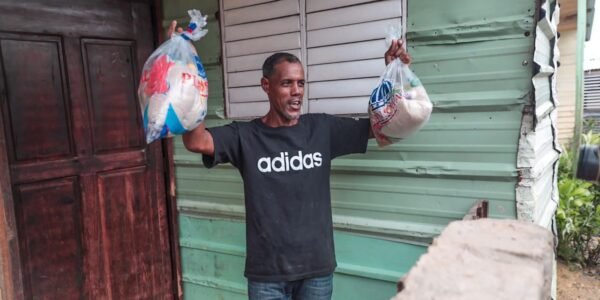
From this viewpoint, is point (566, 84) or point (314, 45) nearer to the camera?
point (314, 45)

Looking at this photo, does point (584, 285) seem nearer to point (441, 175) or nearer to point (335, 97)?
point (441, 175)

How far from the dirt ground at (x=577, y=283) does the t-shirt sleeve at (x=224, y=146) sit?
3.59m

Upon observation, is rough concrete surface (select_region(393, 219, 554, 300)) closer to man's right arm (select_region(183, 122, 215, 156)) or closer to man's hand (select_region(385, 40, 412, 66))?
man's hand (select_region(385, 40, 412, 66))

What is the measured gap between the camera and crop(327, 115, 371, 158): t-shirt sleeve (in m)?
1.90

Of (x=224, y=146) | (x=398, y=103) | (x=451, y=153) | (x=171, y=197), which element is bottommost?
(x=171, y=197)

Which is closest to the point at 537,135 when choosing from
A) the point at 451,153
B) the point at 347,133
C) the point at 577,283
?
the point at 451,153

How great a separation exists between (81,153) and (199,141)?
51.7 inches

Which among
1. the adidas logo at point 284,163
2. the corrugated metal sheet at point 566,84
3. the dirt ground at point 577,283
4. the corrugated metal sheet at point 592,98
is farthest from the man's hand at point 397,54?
the corrugated metal sheet at point 592,98

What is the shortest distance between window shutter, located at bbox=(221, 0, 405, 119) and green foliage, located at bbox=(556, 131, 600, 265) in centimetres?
328

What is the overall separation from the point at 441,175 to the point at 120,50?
7.21ft

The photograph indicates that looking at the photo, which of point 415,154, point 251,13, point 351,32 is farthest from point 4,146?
point 415,154

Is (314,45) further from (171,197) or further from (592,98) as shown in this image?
(592,98)

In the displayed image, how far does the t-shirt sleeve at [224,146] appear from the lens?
1.70 m

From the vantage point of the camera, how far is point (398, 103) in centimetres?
161
